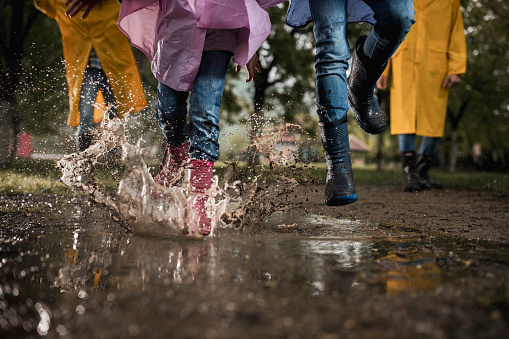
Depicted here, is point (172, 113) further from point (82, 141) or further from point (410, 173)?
point (410, 173)

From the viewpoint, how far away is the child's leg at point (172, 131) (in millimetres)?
3029

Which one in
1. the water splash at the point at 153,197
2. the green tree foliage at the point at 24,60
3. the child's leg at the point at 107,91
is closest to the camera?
the water splash at the point at 153,197

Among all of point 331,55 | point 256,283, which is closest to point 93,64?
point 331,55

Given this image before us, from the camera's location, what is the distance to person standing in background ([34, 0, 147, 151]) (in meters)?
4.39

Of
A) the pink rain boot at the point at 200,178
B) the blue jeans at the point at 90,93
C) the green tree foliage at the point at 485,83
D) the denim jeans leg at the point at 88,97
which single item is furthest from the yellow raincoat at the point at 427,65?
the green tree foliage at the point at 485,83

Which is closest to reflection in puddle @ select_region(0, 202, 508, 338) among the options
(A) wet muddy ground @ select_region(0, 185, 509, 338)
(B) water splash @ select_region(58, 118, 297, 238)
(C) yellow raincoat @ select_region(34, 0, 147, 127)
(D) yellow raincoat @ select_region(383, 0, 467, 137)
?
(A) wet muddy ground @ select_region(0, 185, 509, 338)

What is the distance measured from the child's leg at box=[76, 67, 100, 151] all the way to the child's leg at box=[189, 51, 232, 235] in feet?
6.61

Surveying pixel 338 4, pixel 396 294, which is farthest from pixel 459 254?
pixel 338 4

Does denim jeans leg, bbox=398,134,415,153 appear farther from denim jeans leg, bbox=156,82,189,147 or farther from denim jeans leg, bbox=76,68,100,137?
denim jeans leg, bbox=76,68,100,137

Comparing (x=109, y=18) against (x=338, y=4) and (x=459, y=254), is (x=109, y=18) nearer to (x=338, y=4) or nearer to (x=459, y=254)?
(x=338, y=4)

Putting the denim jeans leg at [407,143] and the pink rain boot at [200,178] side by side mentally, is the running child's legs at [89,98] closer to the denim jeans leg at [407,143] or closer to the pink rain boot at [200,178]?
the pink rain boot at [200,178]

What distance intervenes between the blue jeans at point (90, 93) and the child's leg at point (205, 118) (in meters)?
1.97

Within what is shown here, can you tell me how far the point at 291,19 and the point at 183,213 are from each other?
6.37 feet

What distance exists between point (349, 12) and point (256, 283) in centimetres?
272
